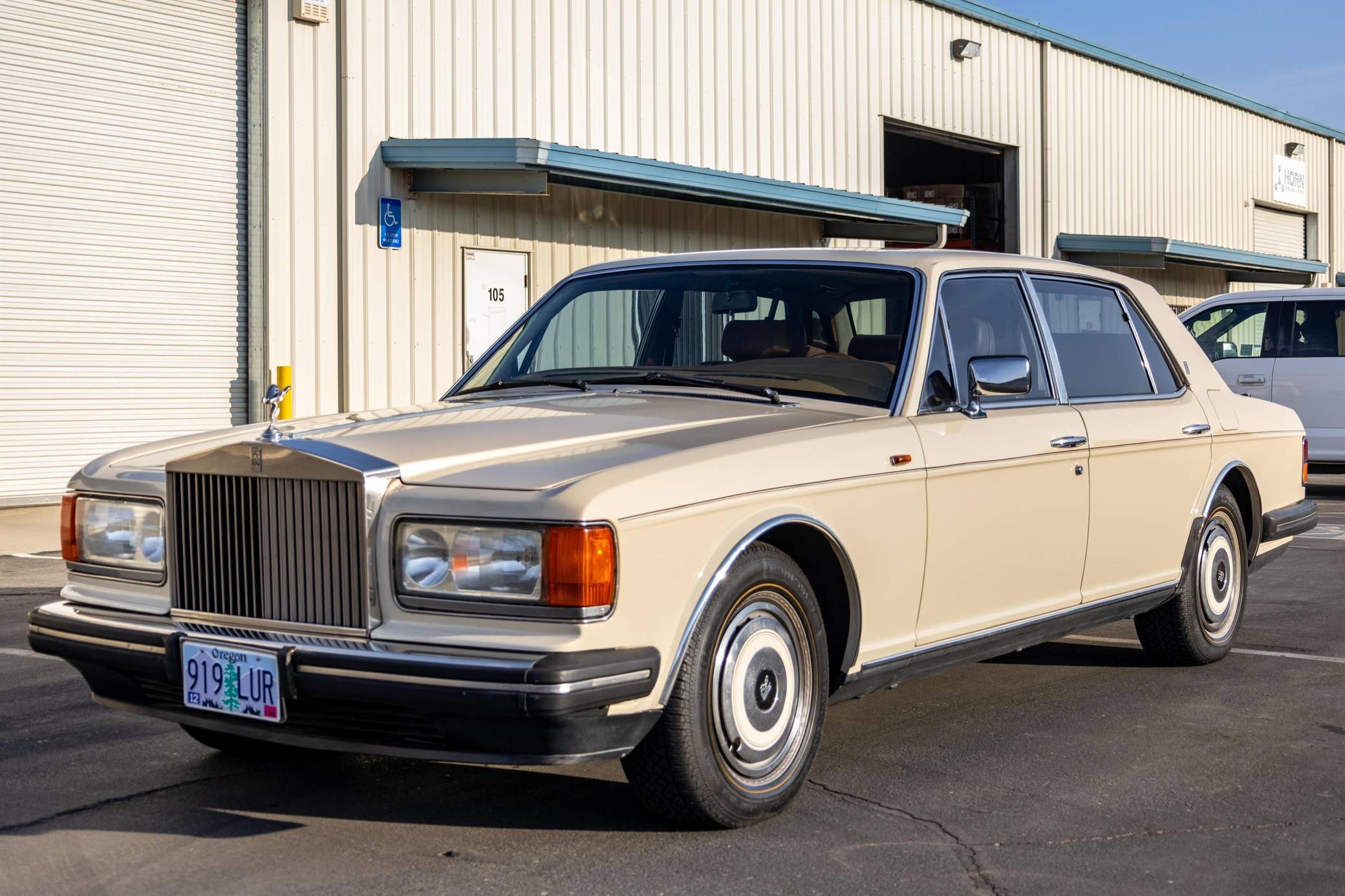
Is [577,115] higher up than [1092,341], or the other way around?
[577,115]

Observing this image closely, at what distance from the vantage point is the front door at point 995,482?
188 inches

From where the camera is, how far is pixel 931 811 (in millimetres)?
4246

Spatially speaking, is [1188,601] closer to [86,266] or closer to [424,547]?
[424,547]

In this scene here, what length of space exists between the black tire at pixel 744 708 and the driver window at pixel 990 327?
120cm

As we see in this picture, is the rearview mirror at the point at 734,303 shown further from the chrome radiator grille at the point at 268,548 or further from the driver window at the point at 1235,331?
the driver window at the point at 1235,331

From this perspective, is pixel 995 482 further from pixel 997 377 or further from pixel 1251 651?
pixel 1251 651

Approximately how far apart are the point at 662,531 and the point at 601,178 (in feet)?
37.6

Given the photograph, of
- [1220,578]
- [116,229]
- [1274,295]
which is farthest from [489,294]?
[1220,578]

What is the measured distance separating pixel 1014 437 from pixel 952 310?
18.7 inches

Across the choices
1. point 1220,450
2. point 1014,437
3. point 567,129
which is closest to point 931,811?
point 1014,437

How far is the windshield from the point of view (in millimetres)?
4949

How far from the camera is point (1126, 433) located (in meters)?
5.71

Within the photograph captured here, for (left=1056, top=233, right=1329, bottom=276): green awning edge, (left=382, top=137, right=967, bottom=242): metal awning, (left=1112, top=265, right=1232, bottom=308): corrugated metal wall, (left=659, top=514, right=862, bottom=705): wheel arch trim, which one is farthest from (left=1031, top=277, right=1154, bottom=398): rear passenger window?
(left=1112, top=265, right=1232, bottom=308): corrugated metal wall

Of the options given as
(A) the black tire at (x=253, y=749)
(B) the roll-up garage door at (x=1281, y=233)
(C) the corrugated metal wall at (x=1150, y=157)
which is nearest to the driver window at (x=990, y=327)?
(A) the black tire at (x=253, y=749)
